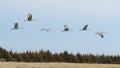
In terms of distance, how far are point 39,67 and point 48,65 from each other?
5.15ft

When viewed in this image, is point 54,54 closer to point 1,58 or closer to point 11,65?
point 1,58

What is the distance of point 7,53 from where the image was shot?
192 ft

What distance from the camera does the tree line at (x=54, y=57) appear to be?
58656mm

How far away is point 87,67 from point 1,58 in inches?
523

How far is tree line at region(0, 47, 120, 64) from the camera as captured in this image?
192ft

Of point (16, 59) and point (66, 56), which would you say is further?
point (66, 56)

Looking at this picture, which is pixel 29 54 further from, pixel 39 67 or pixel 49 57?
pixel 39 67

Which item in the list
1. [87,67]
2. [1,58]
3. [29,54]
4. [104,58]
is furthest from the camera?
[104,58]

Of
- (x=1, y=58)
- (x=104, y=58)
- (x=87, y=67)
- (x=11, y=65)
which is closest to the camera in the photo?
(x=11, y=65)

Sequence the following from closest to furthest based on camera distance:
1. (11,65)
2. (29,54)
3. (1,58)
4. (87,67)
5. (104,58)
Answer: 1. (11,65)
2. (87,67)
3. (1,58)
4. (29,54)
5. (104,58)

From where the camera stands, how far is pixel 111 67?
4772 centimetres

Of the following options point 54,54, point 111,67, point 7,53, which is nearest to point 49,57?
point 54,54

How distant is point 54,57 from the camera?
61.4 meters

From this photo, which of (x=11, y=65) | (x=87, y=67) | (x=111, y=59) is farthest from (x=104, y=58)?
(x=11, y=65)
